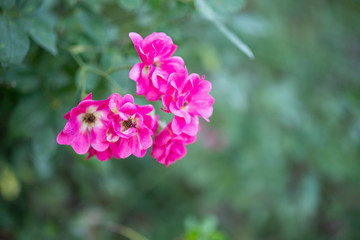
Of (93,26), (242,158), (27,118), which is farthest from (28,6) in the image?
(242,158)

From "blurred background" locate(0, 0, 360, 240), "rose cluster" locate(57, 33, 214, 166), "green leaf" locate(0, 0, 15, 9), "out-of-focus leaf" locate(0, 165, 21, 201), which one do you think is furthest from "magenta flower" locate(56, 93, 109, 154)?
"out-of-focus leaf" locate(0, 165, 21, 201)

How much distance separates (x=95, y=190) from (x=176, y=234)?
2.56 feet

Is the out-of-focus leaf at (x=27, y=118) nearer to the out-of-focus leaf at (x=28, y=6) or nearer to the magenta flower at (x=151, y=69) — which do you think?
the out-of-focus leaf at (x=28, y=6)

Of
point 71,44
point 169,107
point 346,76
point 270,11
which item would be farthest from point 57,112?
point 346,76

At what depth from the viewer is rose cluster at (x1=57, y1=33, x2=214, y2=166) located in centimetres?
81

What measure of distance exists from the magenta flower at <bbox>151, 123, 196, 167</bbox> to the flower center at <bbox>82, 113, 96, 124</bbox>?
177 millimetres

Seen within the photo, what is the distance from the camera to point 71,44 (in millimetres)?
1305

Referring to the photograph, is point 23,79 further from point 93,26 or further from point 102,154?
point 102,154

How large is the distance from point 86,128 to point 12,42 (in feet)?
1.18

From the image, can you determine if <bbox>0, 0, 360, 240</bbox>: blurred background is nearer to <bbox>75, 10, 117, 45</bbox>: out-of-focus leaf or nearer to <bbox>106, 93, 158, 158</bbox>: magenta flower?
<bbox>75, 10, 117, 45</bbox>: out-of-focus leaf

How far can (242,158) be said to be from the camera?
2424 mm

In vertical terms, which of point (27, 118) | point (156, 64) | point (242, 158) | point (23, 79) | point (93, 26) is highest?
point (156, 64)

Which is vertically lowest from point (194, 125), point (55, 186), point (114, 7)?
point (55, 186)

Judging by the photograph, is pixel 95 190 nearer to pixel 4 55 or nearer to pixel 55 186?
pixel 55 186
